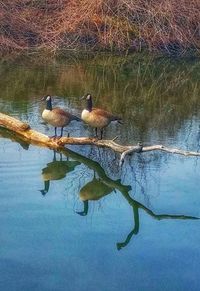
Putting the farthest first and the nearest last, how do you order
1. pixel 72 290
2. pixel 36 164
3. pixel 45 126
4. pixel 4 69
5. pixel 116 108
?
pixel 4 69, pixel 116 108, pixel 45 126, pixel 36 164, pixel 72 290

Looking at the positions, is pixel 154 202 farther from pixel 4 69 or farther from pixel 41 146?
pixel 4 69

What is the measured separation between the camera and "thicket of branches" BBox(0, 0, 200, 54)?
20.3m

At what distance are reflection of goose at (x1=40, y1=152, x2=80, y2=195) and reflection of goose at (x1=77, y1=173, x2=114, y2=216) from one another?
460 millimetres

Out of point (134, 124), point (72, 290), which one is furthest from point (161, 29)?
point (72, 290)

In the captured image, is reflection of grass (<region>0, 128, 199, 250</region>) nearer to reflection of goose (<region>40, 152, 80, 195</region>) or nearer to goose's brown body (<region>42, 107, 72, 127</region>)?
reflection of goose (<region>40, 152, 80, 195</region>)

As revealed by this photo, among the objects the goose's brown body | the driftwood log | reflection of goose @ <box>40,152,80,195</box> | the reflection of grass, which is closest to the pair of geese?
the goose's brown body

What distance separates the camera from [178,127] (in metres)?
10.8

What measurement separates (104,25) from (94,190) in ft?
45.4

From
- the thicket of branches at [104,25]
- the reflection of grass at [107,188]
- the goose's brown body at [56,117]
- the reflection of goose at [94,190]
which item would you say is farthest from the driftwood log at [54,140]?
the thicket of branches at [104,25]

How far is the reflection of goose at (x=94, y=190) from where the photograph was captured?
740 cm

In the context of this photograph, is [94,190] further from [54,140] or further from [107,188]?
[54,140]

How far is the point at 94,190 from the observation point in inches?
303

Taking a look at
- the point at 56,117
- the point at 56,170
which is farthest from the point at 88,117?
the point at 56,170

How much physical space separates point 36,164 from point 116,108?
4068mm
